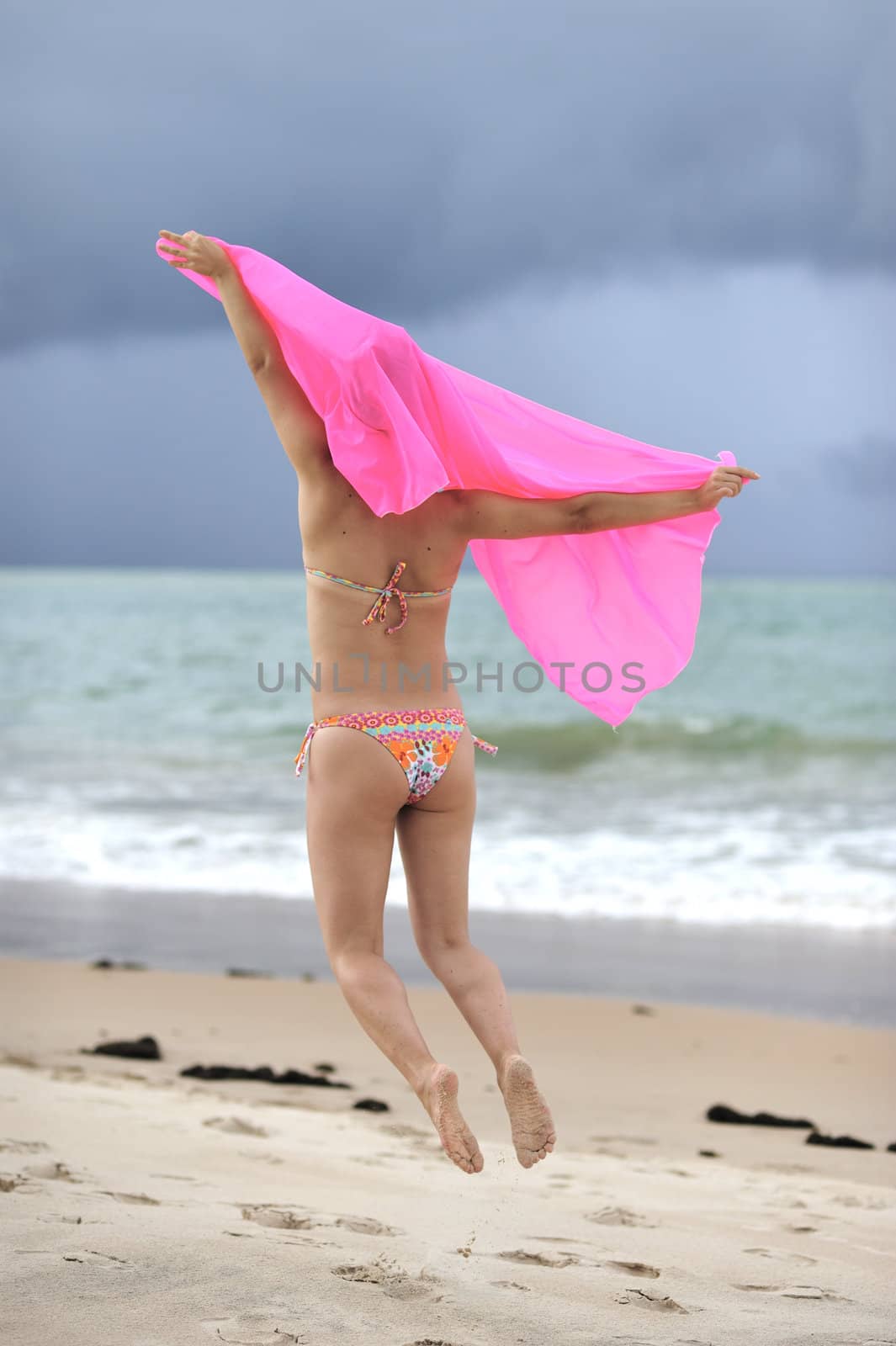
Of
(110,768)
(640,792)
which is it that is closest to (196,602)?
(110,768)

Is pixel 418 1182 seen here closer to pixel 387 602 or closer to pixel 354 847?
pixel 354 847

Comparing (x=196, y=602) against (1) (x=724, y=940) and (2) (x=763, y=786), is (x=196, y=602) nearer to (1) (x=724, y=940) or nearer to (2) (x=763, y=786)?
(2) (x=763, y=786)

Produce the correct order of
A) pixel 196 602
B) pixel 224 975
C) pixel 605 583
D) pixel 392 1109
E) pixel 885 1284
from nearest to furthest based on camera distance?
pixel 885 1284 < pixel 605 583 < pixel 392 1109 < pixel 224 975 < pixel 196 602

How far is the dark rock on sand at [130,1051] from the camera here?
616 cm

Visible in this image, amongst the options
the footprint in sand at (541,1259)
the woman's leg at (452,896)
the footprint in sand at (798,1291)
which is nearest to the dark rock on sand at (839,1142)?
the footprint in sand at (798,1291)

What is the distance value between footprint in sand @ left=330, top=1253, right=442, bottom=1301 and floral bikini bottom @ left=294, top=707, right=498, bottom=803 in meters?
1.19

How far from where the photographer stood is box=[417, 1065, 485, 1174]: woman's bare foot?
304cm

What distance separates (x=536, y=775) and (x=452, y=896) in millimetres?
12292

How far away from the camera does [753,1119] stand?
222 inches

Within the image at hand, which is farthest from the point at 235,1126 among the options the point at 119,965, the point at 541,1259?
the point at 119,965

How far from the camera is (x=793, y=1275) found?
3732mm

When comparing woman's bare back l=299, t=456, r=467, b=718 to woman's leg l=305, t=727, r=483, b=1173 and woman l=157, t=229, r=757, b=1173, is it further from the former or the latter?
woman's leg l=305, t=727, r=483, b=1173

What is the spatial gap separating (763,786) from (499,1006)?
12056 millimetres

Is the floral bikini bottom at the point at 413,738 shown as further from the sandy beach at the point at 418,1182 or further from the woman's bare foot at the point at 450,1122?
the sandy beach at the point at 418,1182
